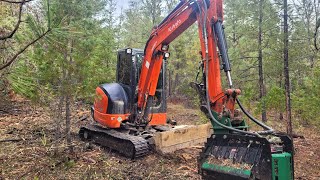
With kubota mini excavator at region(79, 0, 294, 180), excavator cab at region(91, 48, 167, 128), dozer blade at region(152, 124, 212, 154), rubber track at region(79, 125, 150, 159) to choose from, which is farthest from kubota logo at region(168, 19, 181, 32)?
rubber track at region(79, 125, 150, 159)

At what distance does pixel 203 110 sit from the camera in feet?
16.7

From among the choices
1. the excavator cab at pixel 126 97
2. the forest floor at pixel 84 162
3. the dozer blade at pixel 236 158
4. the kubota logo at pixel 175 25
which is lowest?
the forest floor at pixel 84 162

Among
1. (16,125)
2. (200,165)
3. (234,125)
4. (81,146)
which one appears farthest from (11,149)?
(234,125)

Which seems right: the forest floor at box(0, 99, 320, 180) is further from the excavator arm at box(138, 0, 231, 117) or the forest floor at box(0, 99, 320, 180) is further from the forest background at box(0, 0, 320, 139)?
the excavator arm at box(138, 0, 231, 117)

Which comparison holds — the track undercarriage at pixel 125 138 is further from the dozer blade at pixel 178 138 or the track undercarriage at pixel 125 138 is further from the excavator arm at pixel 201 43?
the excavator arm at pixel 201 43

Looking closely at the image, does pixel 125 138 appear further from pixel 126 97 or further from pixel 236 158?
pixel 236 158

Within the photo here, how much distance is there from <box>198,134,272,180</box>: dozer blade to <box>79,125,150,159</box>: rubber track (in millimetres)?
2500

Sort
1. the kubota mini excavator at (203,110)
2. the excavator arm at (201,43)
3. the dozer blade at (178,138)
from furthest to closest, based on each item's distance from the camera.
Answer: the dozer blade at (178,138), the excavator arm at (201,43), the kubota mini excavator at (203,110)

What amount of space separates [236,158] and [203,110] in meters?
1.14

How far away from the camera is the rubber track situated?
677cm

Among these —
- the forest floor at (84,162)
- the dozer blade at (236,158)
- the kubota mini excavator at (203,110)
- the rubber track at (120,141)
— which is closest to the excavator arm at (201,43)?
the kubota mini excavator at (203,110)

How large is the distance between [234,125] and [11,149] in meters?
5.00

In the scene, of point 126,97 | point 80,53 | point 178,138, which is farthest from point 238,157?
point 126,97

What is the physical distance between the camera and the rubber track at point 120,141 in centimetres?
677
